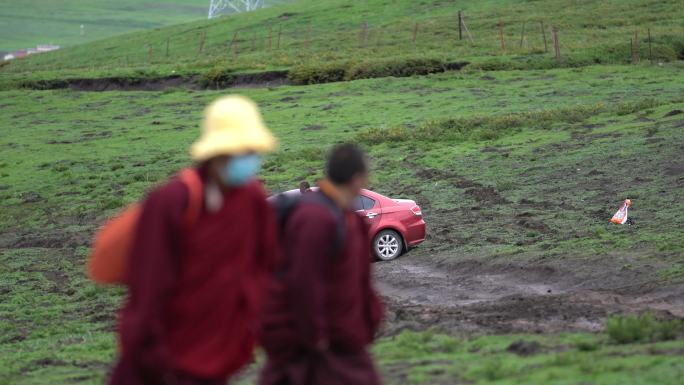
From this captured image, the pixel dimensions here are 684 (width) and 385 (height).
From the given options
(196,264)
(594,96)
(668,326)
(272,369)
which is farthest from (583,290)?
(594,96)

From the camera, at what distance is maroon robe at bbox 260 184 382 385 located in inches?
247

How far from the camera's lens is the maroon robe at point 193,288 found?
18.6ft

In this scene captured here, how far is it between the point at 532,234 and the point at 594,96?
62.0 ft

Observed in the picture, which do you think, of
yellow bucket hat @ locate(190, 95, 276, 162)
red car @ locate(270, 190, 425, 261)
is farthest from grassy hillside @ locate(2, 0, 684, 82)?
yellow bucket hat @ locate(190, 95, 276, 162)

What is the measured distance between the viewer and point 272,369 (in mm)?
6750

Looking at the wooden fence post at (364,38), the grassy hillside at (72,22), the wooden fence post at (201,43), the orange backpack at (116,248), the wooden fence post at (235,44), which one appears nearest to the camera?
the orange backpack at (116,248)

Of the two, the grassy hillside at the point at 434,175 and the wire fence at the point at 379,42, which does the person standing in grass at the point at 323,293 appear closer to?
the grassy hillside at the point at 434,175

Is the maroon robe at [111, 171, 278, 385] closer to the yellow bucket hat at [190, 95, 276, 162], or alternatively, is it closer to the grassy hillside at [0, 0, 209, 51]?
the yellow bucket hat at [190, 95, 276, 162]

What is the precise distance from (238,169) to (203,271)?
52 cm

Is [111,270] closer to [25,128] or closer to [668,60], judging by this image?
[25,128]

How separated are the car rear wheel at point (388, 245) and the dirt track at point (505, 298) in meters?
1.06

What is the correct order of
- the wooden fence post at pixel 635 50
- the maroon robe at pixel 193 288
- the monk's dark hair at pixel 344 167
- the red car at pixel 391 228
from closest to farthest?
the maroon robe at pixel 193 288
the monk's dark hair at pixel 344 167
the red car at pixel 391 228
the wooden fence post at pixel 635 50

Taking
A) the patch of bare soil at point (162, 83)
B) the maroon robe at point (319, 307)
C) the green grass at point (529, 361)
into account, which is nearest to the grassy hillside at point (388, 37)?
the patch of bare soil at point (162, 83)

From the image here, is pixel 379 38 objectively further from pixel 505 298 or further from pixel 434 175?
pixel 505 298
